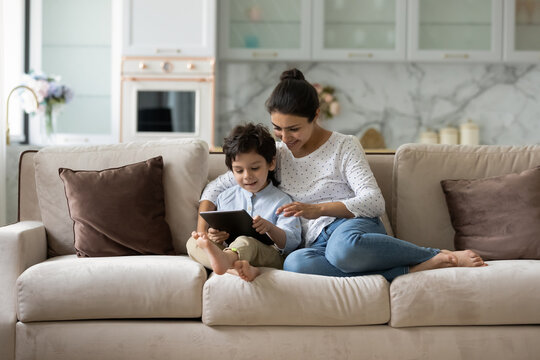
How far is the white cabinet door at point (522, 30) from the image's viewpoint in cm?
435

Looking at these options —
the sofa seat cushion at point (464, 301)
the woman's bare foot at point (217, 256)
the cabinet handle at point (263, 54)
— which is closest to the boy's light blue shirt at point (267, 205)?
the woman's bare foot at point (217, 256)

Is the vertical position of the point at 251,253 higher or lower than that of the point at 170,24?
lower

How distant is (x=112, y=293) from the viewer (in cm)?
196

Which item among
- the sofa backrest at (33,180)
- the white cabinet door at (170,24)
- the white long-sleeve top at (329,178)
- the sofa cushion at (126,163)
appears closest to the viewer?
the white long-sleeve top at (329,178)

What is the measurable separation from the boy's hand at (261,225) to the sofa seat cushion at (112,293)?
23 cm

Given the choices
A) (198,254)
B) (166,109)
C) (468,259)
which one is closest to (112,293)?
(198,254)

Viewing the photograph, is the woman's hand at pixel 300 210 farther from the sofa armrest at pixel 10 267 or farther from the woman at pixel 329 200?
the sofa armrest at pixel 10 267

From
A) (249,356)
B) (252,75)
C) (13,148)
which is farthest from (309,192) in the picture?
(252,75)

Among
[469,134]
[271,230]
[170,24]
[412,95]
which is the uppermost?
[170,24]

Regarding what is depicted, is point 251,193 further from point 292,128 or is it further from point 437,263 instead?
point 437,263

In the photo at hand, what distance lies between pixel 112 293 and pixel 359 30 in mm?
3082

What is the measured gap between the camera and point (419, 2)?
4.38 m

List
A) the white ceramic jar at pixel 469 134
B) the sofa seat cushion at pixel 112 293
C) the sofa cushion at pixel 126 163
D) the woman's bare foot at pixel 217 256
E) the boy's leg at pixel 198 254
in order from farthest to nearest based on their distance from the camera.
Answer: the white ceramic jar at pixel 469 134
the sofa cushion at pixel 126 163
the boy's leg at pixel 198 254
the sofa seat cushion at pixel 112 293
the woman's bare foot at pixel 217 256

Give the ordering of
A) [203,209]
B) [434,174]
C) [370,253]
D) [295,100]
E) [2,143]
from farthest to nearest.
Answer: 1. [2,143]
2. [434,174]
3. [203,209]
4. [295,100]
5. [370,253]
